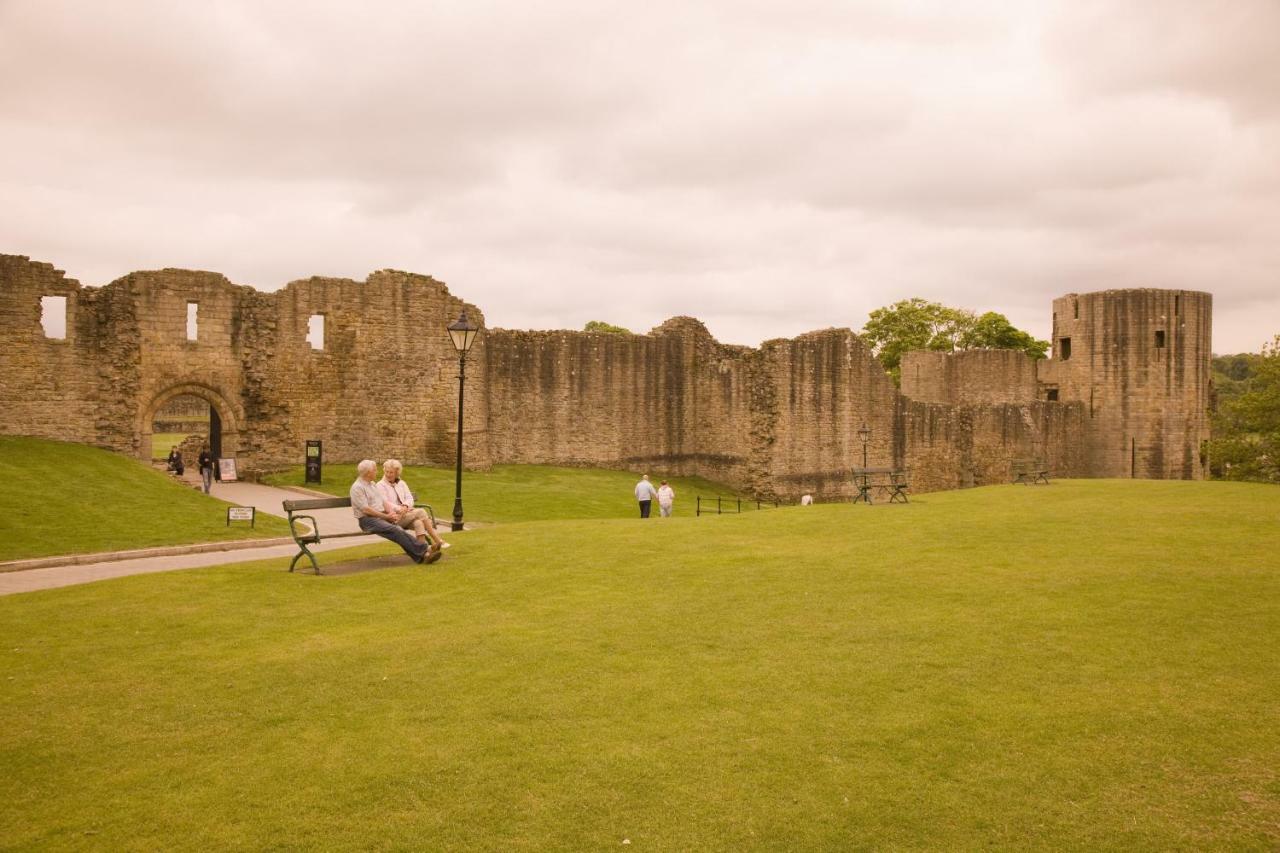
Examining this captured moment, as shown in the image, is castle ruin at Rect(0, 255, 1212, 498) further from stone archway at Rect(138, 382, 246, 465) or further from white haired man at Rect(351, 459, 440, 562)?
white haired man at Rect(351, 459, 440, 562)

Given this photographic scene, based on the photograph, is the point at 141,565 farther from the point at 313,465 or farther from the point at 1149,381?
the point at 1149,381

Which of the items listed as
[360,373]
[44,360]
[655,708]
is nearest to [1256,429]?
[360,373]

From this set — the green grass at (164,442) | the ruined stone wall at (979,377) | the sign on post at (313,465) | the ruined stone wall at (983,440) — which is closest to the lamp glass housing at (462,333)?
the sign on post at (313,465)

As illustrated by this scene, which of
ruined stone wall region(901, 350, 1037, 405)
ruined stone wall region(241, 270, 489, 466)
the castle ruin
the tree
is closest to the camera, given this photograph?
the castle ruin

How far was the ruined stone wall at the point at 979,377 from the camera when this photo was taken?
163 feet

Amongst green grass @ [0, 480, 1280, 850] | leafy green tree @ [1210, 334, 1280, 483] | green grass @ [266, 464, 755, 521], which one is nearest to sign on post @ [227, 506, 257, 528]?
green grass @ [266, 464, 755, 521]

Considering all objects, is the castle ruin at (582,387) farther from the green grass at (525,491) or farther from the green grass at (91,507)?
the green grass at (91,507)

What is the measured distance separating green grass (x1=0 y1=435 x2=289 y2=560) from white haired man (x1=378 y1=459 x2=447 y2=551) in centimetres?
571

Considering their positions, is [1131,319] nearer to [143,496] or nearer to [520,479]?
[520,479]

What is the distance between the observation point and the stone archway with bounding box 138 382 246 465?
2819 cm

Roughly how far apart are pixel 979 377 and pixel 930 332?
24.8m

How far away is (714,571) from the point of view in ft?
37.4

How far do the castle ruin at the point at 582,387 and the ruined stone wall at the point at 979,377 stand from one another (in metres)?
0.11

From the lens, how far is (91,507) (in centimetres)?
1903
